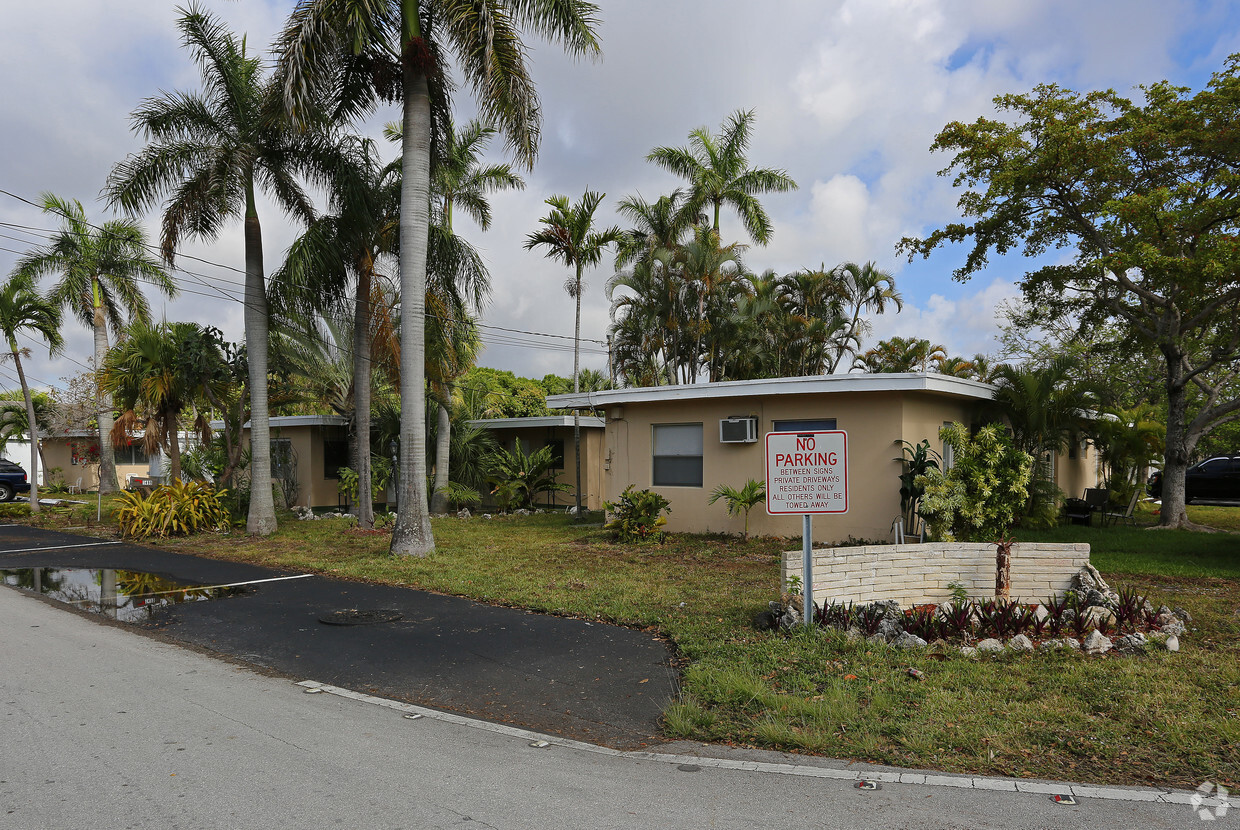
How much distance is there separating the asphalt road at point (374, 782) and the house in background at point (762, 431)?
8.90 metres

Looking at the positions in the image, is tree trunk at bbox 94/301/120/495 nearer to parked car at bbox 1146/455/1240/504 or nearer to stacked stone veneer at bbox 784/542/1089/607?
stacked stone veneer at bbox 784/542/1089/607

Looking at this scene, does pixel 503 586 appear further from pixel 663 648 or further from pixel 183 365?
pixel 183 365

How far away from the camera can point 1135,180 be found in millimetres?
15930

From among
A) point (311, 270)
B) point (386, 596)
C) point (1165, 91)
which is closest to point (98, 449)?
point (311, 270)

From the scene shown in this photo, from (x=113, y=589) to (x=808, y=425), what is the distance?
36.4 feet

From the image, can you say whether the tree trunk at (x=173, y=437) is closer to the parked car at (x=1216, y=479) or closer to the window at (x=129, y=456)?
the window at (x=129, y=456)

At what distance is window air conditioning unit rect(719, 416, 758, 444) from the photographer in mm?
14031

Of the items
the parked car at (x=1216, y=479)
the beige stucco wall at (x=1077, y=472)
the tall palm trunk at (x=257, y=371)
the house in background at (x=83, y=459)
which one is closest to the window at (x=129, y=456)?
the house in background at (x=83, y=459)

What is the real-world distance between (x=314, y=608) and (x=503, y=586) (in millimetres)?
2292

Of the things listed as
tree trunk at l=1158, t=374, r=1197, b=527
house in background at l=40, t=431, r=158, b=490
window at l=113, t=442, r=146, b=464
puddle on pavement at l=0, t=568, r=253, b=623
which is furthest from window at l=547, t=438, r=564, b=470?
window at l=113, t=442, r=146, b=464

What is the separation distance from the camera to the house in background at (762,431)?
12.8 meters

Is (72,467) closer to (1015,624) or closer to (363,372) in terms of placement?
(363,372)

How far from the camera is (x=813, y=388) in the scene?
1302cm

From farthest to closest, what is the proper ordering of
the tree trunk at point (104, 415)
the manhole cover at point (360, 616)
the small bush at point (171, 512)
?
1. the tree trunk at point (104, 415)
2. the small bush at point (171, 512)
3. the manhole cover at point (360, 616)
